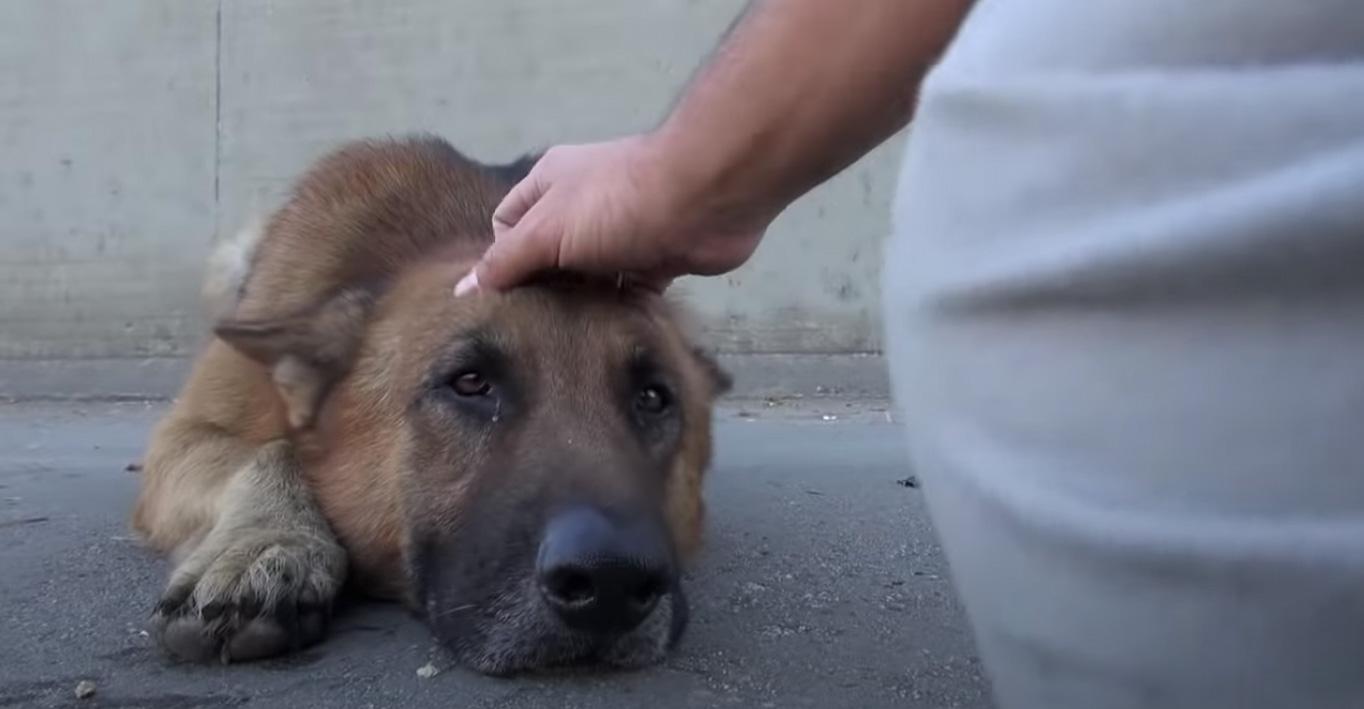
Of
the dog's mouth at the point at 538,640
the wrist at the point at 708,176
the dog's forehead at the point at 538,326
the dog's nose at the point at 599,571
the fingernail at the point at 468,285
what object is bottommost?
the dog's mouth at the point at 538,640

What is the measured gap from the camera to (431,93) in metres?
8.84

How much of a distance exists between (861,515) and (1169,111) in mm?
2897

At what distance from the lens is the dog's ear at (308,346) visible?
292 cm

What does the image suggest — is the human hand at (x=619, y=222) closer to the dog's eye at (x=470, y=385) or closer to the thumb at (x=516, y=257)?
the thumb at (x=516, y=257)

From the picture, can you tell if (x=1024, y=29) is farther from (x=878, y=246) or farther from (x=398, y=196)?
(x=878, y=246)

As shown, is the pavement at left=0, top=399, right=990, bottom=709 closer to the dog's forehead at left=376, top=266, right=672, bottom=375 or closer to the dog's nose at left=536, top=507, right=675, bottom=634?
the dog's nose at left=536, top=507, right=675, bottom=634

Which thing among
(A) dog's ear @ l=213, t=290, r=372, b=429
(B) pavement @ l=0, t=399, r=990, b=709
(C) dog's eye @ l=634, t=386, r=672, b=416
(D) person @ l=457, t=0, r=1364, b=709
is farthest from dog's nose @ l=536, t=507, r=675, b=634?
(D) person @ l=457, t=0, r=1364, b=709

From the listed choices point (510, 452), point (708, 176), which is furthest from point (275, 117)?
point (708, 176)

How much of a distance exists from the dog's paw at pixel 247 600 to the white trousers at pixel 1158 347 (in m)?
1.54

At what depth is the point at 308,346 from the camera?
2938 millimetres

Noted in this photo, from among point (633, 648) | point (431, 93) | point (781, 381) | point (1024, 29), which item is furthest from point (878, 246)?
point (1024, 29)

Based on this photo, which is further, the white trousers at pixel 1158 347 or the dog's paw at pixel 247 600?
the dog's paw at pixel 247 600

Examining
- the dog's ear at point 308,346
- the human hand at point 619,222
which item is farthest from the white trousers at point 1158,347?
the dog's ear at point 308,346

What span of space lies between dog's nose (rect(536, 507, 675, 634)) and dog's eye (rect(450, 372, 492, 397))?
50 cm
